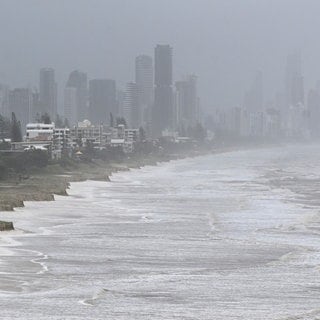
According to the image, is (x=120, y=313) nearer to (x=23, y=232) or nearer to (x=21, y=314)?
(x=21, y=314)

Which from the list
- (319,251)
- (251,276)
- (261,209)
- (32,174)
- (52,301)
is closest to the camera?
(52,301)

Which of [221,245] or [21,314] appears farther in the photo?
[221,245]

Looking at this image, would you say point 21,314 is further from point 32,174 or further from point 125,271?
point 32,174

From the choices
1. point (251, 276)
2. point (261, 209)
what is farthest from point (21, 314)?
point (261, 209)

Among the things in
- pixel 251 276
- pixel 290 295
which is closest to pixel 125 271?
pixel 251 276

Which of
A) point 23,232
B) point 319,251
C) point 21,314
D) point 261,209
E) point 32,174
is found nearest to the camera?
point 21,314

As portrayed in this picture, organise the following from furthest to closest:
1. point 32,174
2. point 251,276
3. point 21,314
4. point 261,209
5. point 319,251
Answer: point 32,174, point 261,209, point 319,251, point 251,276, point 21,314
